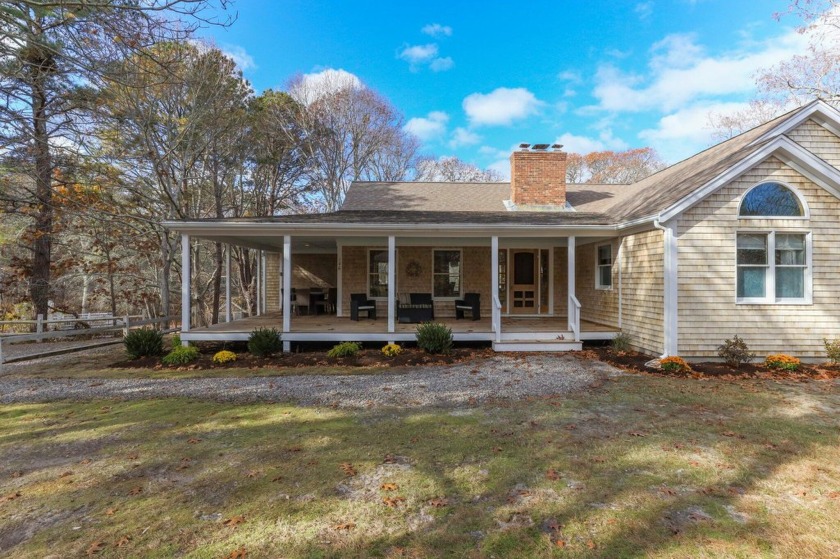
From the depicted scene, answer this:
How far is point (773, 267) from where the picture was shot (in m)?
7.77

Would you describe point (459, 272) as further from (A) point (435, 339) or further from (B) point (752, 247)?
(B) point (752, 247)

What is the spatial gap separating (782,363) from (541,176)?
7718mm

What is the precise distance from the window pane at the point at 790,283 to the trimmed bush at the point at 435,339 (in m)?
6.62

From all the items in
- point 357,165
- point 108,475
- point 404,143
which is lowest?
point 108,475

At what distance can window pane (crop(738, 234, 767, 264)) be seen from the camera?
7875mm

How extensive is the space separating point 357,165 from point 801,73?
20.0 m

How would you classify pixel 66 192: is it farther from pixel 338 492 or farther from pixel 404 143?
pixel 404 143

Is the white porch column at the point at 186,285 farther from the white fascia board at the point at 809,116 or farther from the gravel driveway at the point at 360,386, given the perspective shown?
the white fascia board at the point at 809,116

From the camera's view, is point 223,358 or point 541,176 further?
point 541,176

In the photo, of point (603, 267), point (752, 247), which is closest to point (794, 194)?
point (752, 247)

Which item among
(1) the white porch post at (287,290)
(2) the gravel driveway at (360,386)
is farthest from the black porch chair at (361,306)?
(2) the gravel driveway at (360,386)

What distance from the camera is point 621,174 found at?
31328 millimetres

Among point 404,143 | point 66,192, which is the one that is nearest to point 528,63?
point 404,143

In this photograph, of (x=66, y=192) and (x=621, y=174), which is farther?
(x=621, y=174)
